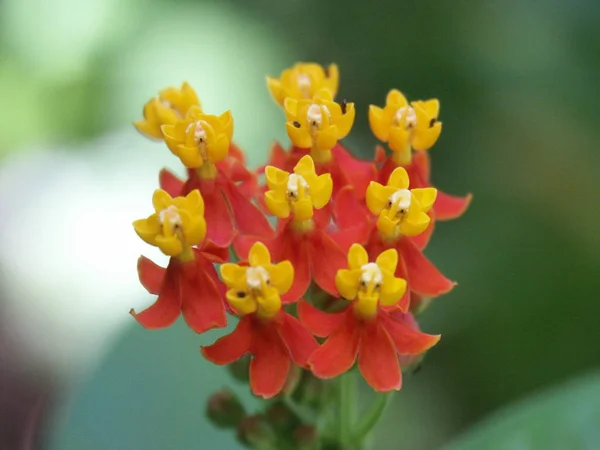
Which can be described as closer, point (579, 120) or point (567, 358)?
point (567, 358)

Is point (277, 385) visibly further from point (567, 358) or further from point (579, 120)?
point (579, 120)

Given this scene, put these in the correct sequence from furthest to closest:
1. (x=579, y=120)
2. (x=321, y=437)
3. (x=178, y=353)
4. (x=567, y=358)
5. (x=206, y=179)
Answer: (x=579, y=120) → (x=567, y=358) → (x=178, y=353) → (x=321, y=437) → (x=206, y=179)

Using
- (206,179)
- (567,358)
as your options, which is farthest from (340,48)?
(206,179)

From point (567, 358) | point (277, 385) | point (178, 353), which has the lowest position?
point (567, 358)

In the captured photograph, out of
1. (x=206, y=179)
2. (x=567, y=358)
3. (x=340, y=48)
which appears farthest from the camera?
(x=340, y=48)

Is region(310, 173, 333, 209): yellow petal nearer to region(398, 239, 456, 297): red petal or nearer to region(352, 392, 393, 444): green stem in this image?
region(398, 239, 456, 297): red petal

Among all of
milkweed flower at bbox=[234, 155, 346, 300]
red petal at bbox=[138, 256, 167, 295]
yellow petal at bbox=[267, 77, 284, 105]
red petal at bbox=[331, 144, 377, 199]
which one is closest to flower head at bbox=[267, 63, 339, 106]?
yellow petal at bbox=[267, 77, 284, 105]
